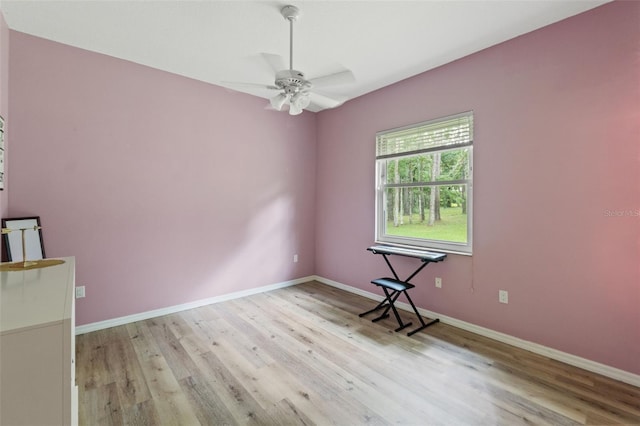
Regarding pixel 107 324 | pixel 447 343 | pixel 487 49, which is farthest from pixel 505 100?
pixel 107 324

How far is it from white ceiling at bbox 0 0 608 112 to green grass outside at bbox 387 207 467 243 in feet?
5.32

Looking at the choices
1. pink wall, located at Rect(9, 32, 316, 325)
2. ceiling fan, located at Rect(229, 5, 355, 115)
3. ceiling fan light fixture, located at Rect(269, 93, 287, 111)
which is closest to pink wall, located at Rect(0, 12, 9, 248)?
pink wall, located at Rect(9, 32, 316, 325)

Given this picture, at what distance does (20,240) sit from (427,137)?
13.2 feet

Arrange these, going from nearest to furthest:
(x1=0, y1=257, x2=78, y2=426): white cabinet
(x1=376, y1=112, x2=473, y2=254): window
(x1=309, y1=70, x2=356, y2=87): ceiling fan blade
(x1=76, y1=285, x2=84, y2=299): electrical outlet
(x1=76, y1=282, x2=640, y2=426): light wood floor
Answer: (x1=0, y1=257, x2=78, y2=426): white cabinet
(x1=76, y1=282, x2=640, y2=426): light wood floor
(x1=309, y1=70, x2=356, y2=87): ceiling fan blade
(x1=76, y1=285, x2=84, y2=299): electrical outlet
(x1=376, y1=112, x2=473, y2=254): window

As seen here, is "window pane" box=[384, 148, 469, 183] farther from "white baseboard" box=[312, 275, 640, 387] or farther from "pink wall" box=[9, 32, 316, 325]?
"pink wall" box=[9, 32, 316, 325]

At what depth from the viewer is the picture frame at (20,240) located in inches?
93.0

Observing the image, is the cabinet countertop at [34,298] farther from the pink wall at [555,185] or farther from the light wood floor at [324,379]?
the pink wall at [555,185]

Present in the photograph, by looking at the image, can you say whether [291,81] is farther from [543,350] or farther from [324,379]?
[543,350]

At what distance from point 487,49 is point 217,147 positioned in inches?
123

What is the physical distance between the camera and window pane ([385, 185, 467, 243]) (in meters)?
3.12

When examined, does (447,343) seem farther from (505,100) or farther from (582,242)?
(505,100)

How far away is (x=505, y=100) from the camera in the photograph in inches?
106

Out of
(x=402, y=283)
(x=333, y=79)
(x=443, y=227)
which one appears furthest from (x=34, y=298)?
(x=443, y=227)

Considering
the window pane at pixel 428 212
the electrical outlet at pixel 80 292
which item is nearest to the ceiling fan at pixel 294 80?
the window pane at pixel 428 212
